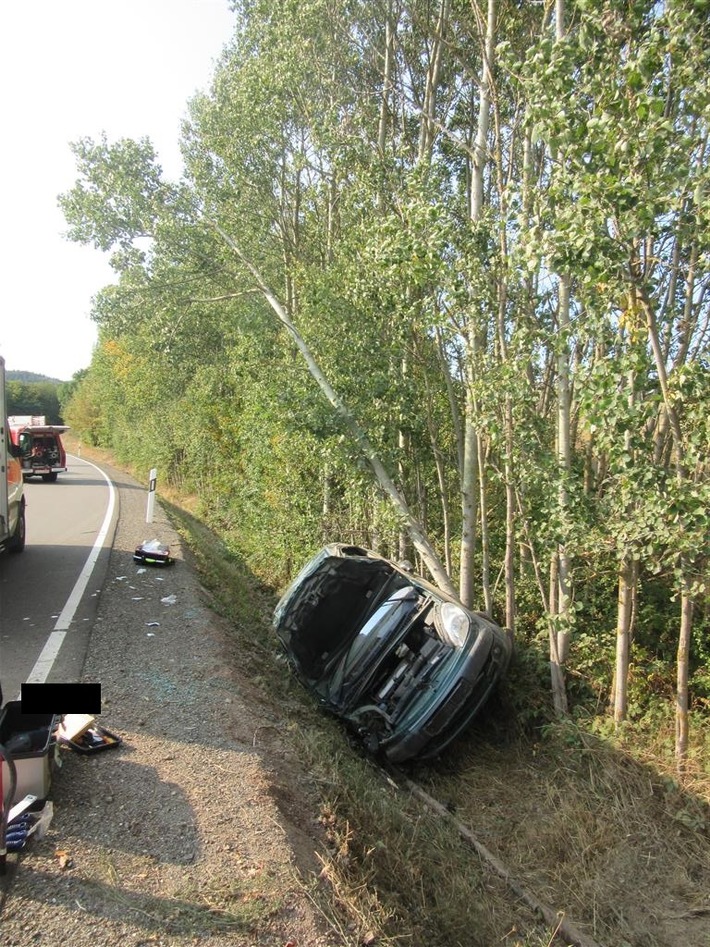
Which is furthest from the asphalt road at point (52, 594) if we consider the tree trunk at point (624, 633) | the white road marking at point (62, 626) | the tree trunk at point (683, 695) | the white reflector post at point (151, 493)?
the tree trunk at point (683, 695)

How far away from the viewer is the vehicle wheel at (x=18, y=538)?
9.72 metres

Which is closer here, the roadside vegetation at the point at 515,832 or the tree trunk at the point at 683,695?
the roadside vegetation at the point at 515,832

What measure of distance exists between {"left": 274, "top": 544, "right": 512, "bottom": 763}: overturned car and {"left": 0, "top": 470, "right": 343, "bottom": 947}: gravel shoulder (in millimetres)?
1328

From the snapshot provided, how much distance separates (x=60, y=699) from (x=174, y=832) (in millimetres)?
926

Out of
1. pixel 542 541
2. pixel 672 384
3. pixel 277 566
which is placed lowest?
pixel 277 566

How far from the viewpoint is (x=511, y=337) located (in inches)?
268

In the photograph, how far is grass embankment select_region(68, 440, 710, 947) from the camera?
150 inches


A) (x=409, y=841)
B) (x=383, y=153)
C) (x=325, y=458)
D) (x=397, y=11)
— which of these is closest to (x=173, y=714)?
(x=409, y=841)

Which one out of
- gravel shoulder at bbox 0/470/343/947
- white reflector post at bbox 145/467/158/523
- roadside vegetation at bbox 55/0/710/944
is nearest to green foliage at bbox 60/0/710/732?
roadside vegetation at bbox 55/0/710/944

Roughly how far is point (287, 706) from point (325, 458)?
390 cm

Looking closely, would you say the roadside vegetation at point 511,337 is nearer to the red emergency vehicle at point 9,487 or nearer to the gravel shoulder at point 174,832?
→ the gravel shoulder at point 174,832

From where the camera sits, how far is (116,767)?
13.7 ft

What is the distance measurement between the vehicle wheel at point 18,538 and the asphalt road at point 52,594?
13 centimetres

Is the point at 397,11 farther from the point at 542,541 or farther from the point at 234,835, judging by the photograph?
the point at 234,835
